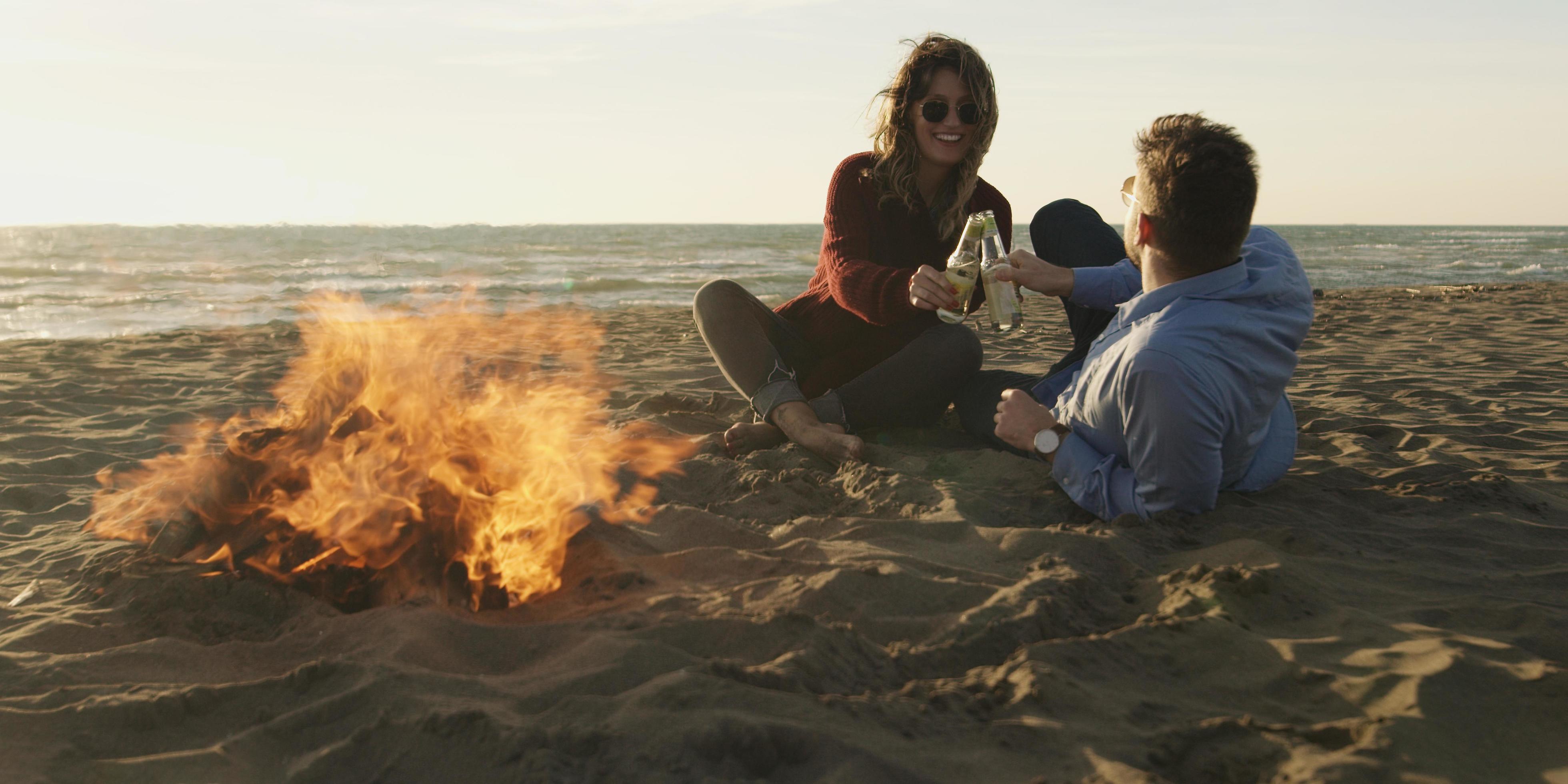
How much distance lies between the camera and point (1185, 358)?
244 cm

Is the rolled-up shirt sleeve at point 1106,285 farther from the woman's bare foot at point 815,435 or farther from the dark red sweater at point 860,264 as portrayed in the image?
the woman's bare foot at point 815,435

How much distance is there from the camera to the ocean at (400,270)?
11406mm

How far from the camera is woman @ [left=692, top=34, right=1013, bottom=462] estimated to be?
365cm

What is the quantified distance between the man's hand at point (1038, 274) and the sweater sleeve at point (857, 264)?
41cm

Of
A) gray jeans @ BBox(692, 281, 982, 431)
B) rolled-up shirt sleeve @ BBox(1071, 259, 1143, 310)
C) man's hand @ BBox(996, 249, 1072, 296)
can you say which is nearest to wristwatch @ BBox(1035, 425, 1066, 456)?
man's hand @ BBox(996, 249, 1072, 296)

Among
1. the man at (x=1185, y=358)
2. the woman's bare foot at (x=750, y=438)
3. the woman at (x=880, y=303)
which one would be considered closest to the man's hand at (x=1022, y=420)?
the man at (x=1185, y=358)

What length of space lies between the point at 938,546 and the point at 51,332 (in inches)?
403

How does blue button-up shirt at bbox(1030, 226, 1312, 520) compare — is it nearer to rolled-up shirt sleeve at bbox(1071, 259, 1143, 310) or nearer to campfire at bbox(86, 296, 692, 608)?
rolled-up shirt sleeve at bbox(1071, 259, 1143, 310)

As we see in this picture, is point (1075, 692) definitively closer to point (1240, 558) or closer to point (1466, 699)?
point (1466, 699)

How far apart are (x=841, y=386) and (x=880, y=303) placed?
59 cm

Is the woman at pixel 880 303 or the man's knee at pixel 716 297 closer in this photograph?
the woman at pixel 880 303

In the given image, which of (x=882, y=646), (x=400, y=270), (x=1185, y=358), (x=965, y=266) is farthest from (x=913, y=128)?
(x=400, y=270)

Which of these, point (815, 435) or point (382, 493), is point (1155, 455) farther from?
point (382, 493)

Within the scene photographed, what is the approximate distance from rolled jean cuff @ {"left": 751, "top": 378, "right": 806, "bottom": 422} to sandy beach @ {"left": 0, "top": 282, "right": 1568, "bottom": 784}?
0.25 meters
